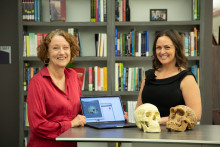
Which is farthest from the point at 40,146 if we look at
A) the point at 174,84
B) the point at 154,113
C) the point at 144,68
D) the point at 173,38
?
the point at 144,68

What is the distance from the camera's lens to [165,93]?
2.32m

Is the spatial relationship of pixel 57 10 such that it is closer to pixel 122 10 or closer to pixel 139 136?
pixel 122 10

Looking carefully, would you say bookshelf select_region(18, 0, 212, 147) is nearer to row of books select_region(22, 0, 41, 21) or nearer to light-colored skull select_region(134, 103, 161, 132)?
row of books select_region(22, 0, 41, 21)

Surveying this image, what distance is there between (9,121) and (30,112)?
259 cm

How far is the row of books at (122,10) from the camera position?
13.6 feet

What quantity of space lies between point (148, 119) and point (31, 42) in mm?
2670

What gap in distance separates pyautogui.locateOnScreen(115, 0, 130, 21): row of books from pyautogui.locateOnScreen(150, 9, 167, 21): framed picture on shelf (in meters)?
0.32

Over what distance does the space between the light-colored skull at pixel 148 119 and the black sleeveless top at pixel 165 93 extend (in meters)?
0.38

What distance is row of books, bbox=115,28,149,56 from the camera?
418cm

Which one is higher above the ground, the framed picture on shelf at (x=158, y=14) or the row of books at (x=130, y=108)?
the framed picture on shelf at (x=158, y=14)

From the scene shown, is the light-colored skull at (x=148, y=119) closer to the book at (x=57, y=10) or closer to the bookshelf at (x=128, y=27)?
the bookshelf at (x=128, y=27)

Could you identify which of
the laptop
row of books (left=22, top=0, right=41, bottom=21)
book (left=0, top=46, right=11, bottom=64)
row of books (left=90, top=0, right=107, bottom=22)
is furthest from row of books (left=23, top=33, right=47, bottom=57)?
→ the laptop

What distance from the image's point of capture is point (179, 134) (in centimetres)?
187

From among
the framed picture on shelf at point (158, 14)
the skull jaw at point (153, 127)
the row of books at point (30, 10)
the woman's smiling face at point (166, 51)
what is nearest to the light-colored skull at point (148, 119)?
the skull jaw at point (153, 127)
